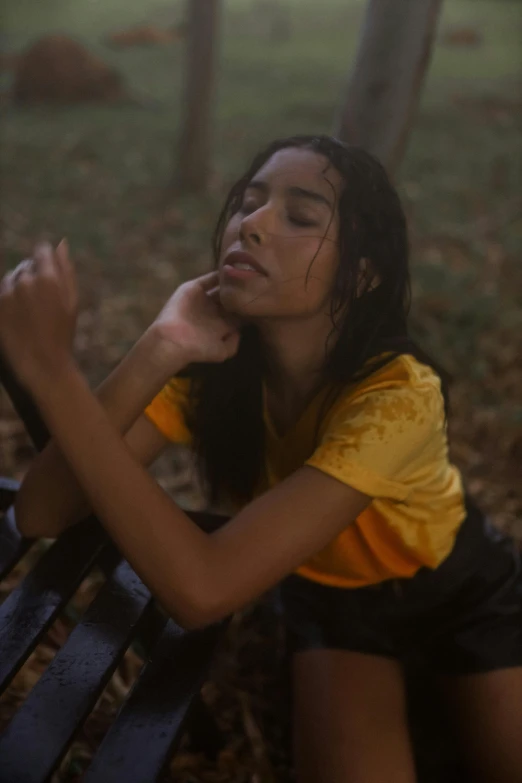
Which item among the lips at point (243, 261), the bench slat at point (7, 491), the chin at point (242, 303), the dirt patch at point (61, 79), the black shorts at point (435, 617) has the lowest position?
the dirt patch at point (61, 79)

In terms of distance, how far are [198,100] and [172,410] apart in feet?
17.7

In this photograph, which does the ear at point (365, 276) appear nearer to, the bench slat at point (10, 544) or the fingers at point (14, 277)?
the fingers at point (14, 277)

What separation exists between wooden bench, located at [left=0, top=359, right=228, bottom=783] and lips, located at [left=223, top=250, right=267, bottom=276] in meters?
0.55

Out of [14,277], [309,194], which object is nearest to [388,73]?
[309,194]

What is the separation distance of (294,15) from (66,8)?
4085mm

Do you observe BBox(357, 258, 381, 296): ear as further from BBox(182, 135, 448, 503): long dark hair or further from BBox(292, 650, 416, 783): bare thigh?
BBox(292, 650, 416, 783): bare thigh

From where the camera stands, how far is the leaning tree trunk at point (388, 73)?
234 cm

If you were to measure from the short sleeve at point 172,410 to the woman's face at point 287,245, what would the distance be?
1.21ft

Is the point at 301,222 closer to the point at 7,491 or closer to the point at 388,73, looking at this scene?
the point at 7,491

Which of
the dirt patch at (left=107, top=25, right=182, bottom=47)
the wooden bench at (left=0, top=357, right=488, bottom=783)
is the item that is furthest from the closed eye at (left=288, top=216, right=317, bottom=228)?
the dirt patch at (left=107, top=25, right=182, bottom=47)

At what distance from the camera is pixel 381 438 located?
4.79ft

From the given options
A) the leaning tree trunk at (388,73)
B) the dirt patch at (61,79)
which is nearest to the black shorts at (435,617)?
the leaning tree trunk at (388,73)

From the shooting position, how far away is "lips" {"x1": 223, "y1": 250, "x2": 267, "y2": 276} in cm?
153

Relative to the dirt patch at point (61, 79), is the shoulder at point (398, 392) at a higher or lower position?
higher
